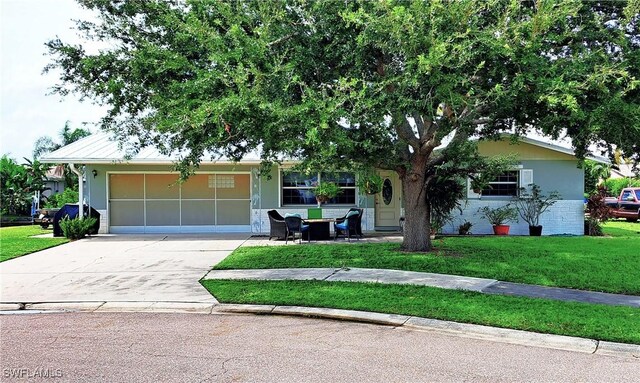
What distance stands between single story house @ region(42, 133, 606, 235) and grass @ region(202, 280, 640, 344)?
9.23 m

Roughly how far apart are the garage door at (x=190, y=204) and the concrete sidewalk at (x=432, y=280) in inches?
363

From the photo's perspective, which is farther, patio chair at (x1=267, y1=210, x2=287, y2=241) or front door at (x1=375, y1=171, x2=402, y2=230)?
front door at (x1=375, y1=171, x2=402, y2=230)

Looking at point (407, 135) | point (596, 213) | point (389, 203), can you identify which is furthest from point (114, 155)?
point (596, 213)

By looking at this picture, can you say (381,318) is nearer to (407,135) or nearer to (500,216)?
(407,135)

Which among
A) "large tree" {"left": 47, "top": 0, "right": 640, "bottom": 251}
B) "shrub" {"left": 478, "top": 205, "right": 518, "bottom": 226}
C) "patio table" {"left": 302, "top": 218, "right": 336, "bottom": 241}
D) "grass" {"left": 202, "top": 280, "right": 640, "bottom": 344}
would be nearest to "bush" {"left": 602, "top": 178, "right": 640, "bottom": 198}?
"shrub" {"left": 478, "top": 205, "right": 518, "bottom": 226}

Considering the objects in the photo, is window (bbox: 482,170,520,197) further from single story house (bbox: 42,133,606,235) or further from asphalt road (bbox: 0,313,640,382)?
asphalt road (bbox: 0,313,640,382)

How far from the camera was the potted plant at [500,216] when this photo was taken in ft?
58.5

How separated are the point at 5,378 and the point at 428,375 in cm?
419

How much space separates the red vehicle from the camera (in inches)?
1036

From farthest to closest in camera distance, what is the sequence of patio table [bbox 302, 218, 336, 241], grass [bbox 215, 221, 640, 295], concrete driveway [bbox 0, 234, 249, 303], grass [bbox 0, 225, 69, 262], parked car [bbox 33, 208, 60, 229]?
parked car [bbox 33, 208, 60, 229], patio table [bbox 302, 218, 336, 241], grass [bbox 0, 225, 69, 262], grass [bbox 215, 221, 640, 295], concrete driveway [bbox 0, 234, 249, 303]

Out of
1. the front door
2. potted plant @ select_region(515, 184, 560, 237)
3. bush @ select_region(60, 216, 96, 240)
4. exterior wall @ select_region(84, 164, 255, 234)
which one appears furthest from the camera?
the front door

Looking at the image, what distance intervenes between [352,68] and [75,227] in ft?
40.6

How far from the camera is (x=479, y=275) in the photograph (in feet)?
32.1

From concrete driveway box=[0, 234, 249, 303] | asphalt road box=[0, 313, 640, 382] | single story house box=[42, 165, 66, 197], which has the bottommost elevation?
asphalt road box=[0, 313, 640, 382]
